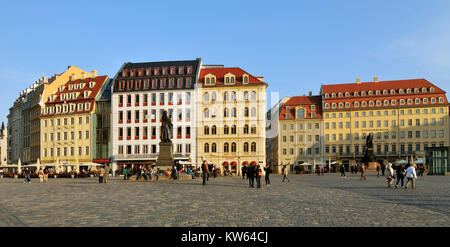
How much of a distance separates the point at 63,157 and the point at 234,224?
77.0m

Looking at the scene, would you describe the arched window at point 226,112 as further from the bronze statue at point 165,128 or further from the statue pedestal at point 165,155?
the bronze statue at point 165,128

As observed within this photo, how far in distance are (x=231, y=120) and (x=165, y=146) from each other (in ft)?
129

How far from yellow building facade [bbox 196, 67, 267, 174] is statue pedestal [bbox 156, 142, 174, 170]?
36.7m

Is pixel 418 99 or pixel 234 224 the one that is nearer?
pixel 234 224

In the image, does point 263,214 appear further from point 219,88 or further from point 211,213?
point 219,88

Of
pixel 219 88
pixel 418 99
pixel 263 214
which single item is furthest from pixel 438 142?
pixel 263 214

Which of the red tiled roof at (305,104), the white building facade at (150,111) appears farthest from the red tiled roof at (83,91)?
the red tiled roof at (305,104)

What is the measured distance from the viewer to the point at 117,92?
255 ft

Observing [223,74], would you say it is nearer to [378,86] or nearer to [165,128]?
[378,86]

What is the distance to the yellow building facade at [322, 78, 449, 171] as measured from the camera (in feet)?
281

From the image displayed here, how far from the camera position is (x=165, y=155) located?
38.0 metres

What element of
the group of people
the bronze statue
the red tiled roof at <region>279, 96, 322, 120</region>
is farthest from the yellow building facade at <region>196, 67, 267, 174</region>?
the group of people

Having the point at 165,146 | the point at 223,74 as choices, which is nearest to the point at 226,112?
the point at 223,74
